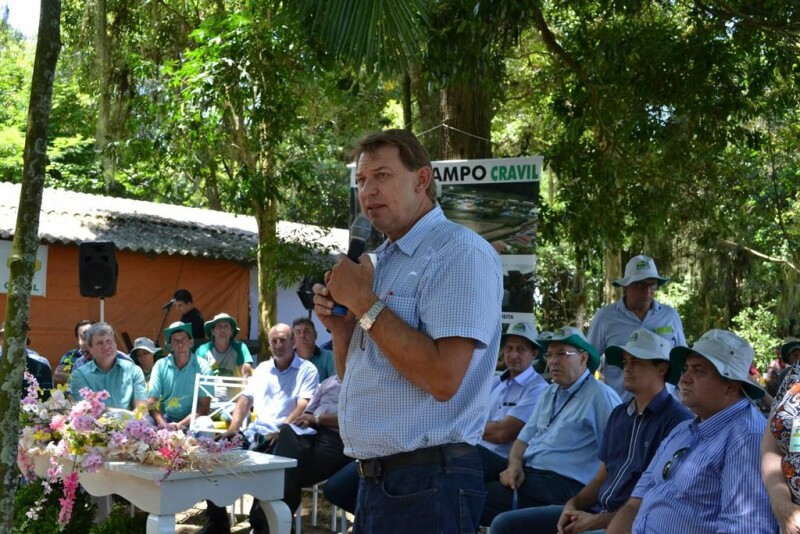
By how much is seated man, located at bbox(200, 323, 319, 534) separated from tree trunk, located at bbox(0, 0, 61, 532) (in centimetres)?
405

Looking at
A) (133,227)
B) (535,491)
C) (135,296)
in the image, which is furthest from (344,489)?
(133,227)

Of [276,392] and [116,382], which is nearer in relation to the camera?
[276,392]

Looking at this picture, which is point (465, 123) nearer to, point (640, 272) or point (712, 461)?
point (640, 272)

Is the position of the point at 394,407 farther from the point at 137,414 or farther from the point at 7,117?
the point at 7,117

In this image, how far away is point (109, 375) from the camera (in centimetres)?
806

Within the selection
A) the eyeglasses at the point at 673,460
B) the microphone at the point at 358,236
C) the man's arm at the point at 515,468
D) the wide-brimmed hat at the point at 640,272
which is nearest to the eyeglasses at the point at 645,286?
the wide-brimmed hat at the point at 640,272

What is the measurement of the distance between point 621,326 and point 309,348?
2775mm

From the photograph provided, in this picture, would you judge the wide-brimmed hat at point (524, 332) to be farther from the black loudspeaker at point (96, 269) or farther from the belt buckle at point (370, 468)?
the black loudspeaker at point (96, 269)

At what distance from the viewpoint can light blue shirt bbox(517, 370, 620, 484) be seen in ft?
17.7

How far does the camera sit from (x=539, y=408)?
19.1 ft

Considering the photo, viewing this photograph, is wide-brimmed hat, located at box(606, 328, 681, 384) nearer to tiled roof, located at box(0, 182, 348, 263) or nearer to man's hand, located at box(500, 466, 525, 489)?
man's hand, located at box(500, 466, 525, 489)

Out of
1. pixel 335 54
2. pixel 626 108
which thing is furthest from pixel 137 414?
pixel 626 108

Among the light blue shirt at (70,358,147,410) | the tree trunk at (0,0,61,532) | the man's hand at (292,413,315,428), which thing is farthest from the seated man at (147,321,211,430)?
the tree trunk at (0,0,61,532)

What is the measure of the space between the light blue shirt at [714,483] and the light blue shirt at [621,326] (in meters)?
Result: 2.62
